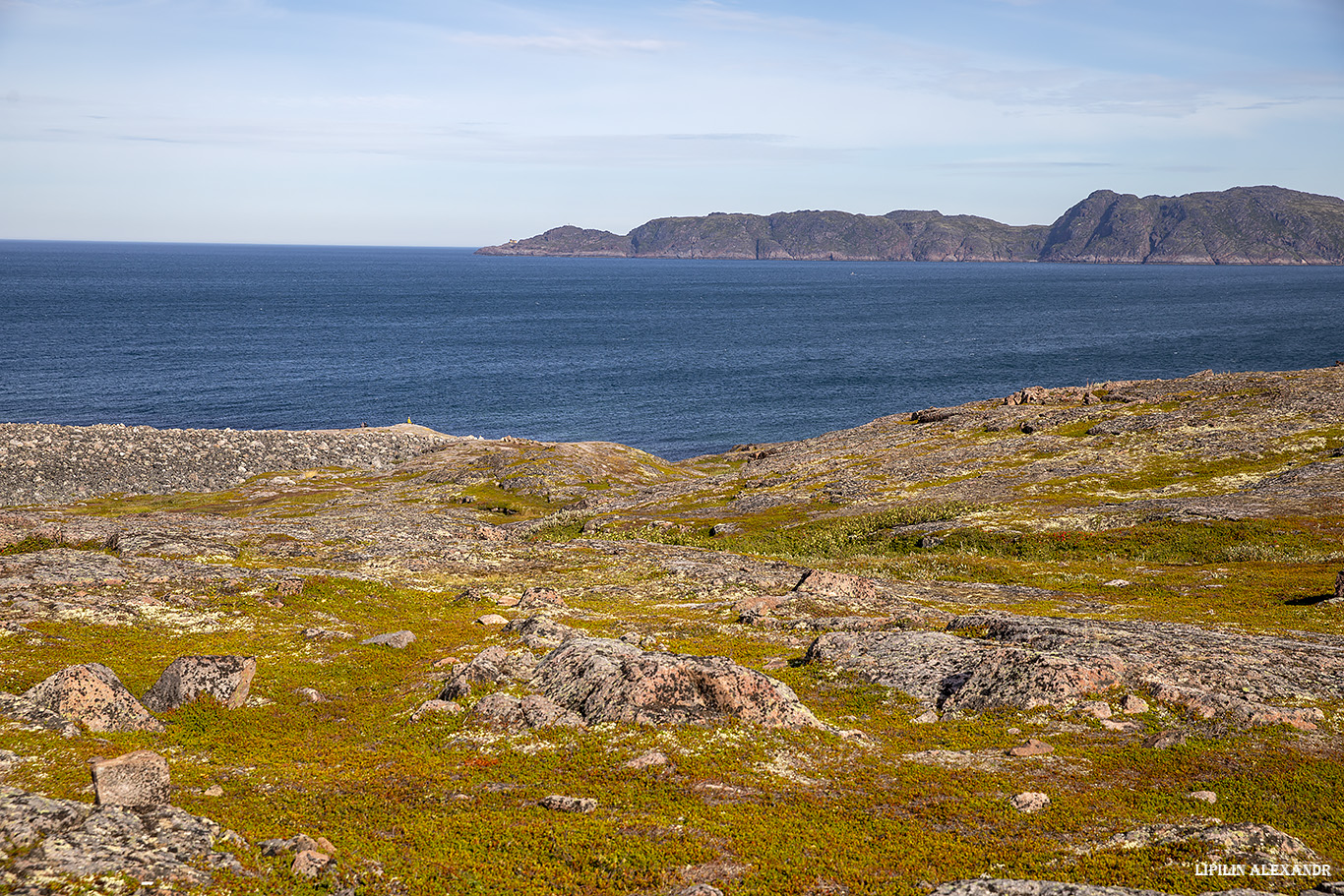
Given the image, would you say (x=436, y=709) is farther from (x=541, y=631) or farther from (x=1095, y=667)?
(x=1095, y=667)

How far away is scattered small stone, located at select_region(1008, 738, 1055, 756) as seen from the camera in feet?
74.7

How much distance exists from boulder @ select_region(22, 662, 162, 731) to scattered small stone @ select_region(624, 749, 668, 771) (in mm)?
13903

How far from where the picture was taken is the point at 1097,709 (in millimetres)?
24781

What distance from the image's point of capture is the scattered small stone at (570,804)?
1983cm

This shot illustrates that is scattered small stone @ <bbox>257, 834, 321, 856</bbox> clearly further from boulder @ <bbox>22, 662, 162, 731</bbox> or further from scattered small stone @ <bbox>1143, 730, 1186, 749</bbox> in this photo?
scattered small stone @ <bbox>1143, 730, 1186, 749</bbox>

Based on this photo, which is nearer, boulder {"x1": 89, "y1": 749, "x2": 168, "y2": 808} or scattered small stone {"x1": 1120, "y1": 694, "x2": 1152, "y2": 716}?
boulder {"x1": 89, "y1": 749, "x2": 168, "y2": 808}

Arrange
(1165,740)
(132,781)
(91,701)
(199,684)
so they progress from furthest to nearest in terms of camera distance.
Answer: (199,684), (91,701), (1165,740), (132,781)

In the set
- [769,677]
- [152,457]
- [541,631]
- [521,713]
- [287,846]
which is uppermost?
[287,846]

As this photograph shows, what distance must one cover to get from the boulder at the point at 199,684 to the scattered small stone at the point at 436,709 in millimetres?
5837

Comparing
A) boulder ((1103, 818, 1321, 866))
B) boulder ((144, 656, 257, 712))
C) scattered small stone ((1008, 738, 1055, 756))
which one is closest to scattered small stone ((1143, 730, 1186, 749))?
scattered small stone ((1008, 738, 1055, 756))

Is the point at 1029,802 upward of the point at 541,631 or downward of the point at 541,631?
upward

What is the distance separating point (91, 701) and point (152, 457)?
77286mm

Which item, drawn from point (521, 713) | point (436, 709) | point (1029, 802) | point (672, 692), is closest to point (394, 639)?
point (436, 709)

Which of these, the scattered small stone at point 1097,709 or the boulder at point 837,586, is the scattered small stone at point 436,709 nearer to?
the scattered small stone at point 1097,709
